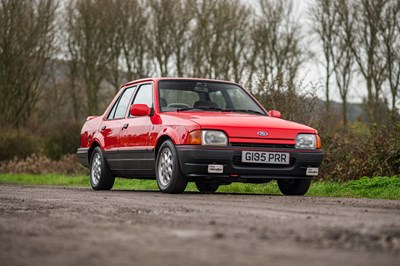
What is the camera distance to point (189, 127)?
9.96 metres

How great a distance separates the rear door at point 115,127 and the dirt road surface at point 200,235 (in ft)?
15.1

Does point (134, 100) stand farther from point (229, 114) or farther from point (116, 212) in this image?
point (116, 212)

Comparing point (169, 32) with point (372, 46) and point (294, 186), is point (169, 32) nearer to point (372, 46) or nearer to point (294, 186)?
point (372, 46)

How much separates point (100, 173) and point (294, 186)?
326cm

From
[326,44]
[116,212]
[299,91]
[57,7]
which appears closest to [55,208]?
[116,212]

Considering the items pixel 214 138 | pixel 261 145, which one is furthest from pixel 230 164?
pixel 261 145

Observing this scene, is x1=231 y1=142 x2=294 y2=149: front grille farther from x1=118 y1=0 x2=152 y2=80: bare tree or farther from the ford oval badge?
x1=118 y1=0 x2=152 y2=80: bare tree

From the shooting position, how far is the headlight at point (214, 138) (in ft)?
32.5

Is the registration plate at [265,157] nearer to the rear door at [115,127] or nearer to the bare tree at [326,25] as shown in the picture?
the rear door at [115,127]

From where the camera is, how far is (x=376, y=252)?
14.0ft

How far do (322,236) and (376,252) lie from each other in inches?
26.0

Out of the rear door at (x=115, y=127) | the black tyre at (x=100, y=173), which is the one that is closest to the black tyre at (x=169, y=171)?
the rear door at (x=115, y=127)

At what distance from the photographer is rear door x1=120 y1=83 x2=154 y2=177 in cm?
1109

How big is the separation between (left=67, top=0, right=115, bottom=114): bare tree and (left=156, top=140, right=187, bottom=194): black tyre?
29649 mm
